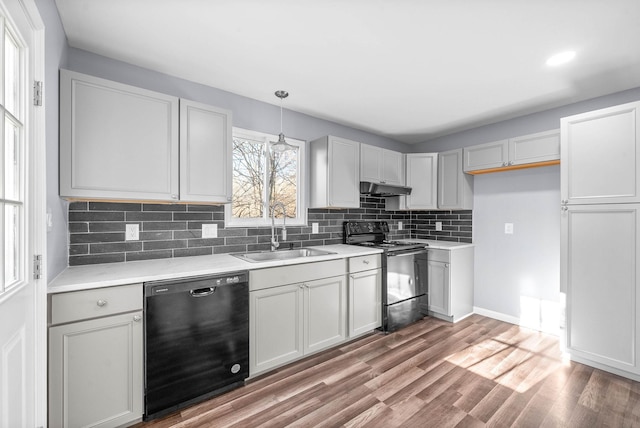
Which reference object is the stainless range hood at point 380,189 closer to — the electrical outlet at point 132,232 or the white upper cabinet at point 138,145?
the white upper cabinet at point 138,145

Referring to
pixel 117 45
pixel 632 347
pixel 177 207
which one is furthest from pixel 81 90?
pixel 632 347

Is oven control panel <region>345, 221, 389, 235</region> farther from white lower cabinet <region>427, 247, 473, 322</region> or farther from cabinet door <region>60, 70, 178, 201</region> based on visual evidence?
cabinet door <region>60, 70, 178, 201</region>

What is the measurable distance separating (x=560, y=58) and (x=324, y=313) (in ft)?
8.84

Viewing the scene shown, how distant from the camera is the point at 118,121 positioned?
6.25ft

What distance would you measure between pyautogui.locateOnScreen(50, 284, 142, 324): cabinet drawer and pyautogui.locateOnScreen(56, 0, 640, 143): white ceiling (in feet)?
5.23

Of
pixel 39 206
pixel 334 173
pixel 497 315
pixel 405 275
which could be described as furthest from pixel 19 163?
pixel 497 315

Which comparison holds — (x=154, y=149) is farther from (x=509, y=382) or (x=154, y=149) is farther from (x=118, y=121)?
(x=509, y=382)

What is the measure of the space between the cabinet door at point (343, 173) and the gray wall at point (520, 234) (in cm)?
163

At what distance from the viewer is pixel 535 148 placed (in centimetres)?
300

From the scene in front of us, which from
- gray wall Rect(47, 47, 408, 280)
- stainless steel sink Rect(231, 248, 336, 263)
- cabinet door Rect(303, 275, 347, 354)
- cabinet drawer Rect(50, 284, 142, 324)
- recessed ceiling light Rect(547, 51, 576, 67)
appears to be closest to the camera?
cabinet drawer Rect(50, 284, 142, 324)

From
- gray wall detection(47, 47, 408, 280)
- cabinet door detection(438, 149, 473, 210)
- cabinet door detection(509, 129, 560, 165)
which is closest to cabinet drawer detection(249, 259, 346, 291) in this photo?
gray wall detection(47, 47, 408, 280)

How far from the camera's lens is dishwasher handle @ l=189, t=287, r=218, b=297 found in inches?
73.5

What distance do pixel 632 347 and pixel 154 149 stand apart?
386 centimetres

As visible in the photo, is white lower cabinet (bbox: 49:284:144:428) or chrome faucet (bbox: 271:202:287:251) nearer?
white lower cabinet (bbox: 49:284:144:428)
